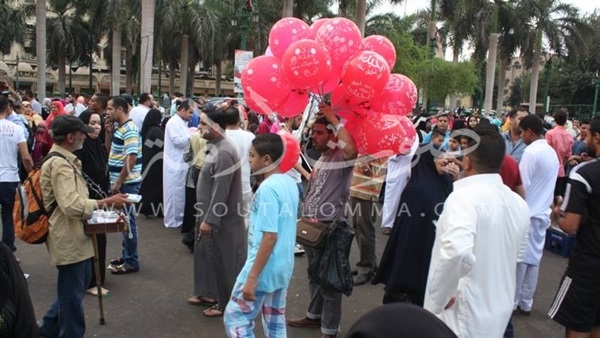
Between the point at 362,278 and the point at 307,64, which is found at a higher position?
the point at 307,64

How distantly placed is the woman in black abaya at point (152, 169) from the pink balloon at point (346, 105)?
4477 millimetres

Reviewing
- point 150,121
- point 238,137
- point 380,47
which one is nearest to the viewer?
point 380,47

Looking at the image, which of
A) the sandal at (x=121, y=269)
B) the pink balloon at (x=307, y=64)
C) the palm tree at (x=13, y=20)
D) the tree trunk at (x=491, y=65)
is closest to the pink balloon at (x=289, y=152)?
the pink balloon at (x=307, y=64)

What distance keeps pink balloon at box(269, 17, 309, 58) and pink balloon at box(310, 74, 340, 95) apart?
514 millimetres

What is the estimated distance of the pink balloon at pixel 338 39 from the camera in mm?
4266

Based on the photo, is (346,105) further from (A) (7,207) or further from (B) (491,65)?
(B) (491,65)

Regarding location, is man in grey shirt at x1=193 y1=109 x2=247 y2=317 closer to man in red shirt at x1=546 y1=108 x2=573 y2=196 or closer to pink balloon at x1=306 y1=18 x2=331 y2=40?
pink balloon at x1=306 y1=18 x2=331 y2=40

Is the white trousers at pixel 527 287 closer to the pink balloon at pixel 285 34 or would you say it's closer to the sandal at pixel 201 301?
the sandal at pixel 201 301

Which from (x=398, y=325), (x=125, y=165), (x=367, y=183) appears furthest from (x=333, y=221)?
(x=398, y=325)

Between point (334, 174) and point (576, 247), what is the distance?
1887 mm

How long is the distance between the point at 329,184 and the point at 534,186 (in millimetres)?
2160

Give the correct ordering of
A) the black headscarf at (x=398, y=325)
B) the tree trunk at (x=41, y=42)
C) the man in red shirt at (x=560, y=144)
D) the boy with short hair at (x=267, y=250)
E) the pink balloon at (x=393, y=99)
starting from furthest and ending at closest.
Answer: the tree trunk at (x=41, y=42) → the man in red shirt at (x=560, y=144) → the pink balloon at (x=393, y=99) → the boy with short hair at (x=267, y=250) → the black headscarf at (x=398, y=325)

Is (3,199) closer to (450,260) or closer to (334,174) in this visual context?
(334,174)

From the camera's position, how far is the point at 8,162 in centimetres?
576
